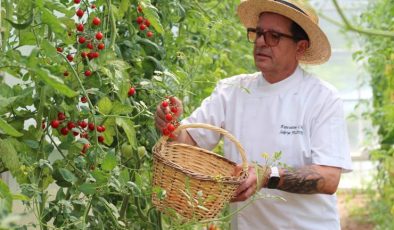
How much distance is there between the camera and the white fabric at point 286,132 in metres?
2.77

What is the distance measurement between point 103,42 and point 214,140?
24.7 inches

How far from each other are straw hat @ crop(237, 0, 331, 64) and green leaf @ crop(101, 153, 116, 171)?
3.26ft

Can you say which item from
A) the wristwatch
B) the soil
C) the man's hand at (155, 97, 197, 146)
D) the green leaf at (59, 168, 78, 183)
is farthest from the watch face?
the soil

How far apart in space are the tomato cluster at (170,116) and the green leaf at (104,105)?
216mm

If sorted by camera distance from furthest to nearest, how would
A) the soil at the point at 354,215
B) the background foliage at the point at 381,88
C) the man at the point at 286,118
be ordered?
the soil at the point at 354,215 → the background foliage at the point at 381,88 → the man at the point at 286,118

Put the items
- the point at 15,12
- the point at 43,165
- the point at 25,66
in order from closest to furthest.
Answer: the point at 25,66
the point at 43,165
the point at 15,12

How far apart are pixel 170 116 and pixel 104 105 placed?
0.25 meters

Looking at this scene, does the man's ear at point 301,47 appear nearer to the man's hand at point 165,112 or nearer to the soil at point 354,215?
the man's hand at point 165,112

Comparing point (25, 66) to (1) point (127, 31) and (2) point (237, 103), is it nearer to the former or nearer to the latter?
(1) point (127, 31)

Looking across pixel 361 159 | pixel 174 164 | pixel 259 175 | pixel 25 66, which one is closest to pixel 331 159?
pixel 259 175

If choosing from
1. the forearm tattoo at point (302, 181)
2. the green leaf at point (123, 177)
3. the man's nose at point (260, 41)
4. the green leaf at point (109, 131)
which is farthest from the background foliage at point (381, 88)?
the green leaf at point (123, 177)

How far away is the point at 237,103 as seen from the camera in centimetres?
293

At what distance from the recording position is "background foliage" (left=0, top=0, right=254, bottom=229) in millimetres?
1938

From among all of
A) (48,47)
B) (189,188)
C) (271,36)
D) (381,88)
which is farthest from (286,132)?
(381,88)
